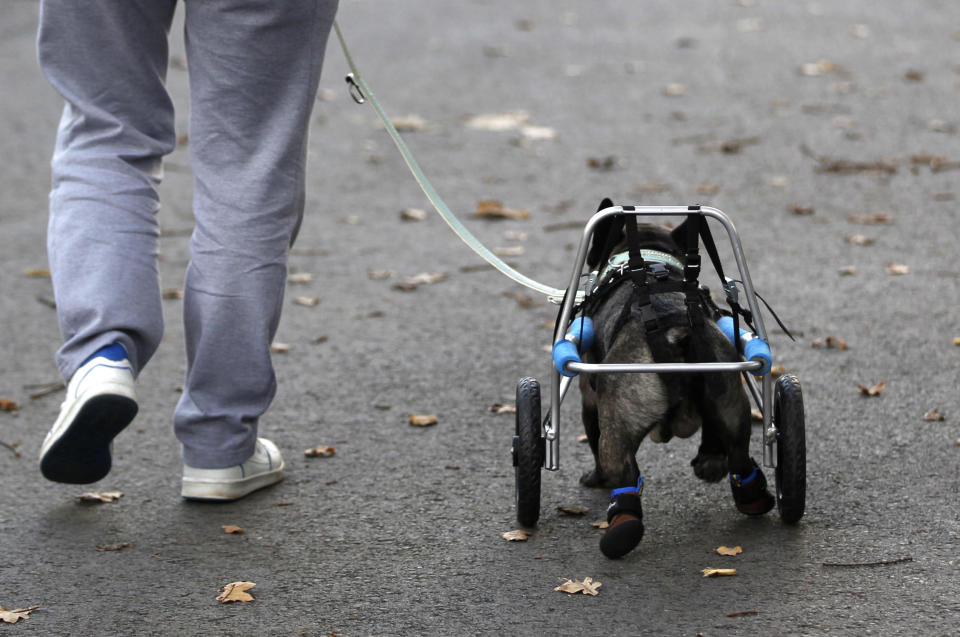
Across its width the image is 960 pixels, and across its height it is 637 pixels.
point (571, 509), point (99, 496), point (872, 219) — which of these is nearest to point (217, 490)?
point (99, 496)

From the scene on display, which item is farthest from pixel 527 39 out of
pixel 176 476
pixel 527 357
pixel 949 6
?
pixel 176 476

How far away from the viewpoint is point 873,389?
4.06m

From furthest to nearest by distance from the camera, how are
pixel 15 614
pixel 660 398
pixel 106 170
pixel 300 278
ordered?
1. pixel 300 278
2. pixel 106 170
3. pixel 660 398
4. pixel 15 614

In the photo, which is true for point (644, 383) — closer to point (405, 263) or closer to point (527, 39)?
point (405, 263)

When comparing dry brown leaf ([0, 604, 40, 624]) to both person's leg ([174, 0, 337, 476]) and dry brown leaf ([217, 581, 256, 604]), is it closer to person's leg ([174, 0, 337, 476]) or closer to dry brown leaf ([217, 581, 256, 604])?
dry brown leaf ([217, 581, 256, 604])

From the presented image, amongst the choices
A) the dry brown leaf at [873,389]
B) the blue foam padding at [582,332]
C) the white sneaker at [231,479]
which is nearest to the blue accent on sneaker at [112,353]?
the white sneaker at [231,479]

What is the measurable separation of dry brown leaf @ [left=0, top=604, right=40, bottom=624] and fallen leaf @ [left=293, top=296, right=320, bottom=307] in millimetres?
2651

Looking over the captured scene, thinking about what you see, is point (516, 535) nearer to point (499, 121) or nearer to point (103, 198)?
point (103, 198)

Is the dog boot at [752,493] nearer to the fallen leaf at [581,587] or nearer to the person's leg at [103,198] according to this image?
the fallen leaf at [581,587]

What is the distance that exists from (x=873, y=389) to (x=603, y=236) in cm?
134

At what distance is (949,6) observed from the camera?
12.5 metres

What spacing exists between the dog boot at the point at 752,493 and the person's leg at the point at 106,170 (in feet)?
5.21

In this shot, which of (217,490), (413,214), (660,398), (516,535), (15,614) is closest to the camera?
(15,614)

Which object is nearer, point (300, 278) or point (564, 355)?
point (564, 355)
